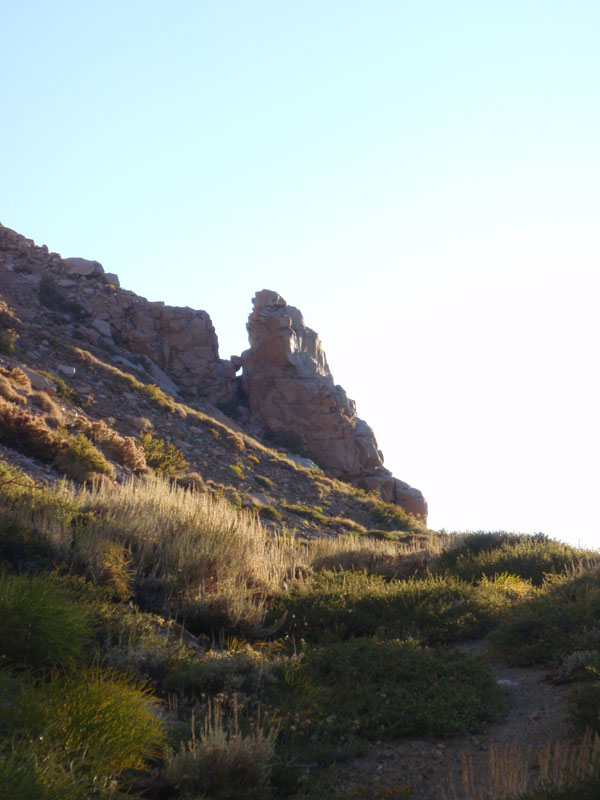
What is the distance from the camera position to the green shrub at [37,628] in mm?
5113

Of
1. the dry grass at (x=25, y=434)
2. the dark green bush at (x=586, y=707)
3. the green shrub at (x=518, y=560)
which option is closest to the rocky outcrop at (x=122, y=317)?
the dry grass at (x=25, y=434)

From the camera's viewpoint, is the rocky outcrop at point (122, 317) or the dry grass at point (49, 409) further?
the rocky outcrop at point (122, 317)

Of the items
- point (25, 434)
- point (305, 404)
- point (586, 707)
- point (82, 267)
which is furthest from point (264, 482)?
point (82, 267)

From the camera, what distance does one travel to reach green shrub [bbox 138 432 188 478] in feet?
67.7

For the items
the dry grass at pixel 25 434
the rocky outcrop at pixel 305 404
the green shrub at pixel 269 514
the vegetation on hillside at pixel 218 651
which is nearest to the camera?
the vegetation on hillside at pixel 218 651

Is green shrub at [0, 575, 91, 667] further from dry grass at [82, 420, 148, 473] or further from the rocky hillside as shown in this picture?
dry grass at [82, 420, 148, 473]

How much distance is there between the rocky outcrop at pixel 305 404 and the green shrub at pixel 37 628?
35.2m

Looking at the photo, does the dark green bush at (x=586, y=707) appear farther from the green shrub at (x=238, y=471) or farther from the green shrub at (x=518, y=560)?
the green shrub at (x=238, y=471)

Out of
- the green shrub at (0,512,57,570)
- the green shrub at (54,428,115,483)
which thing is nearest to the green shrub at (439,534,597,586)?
the green shrub at (54,428,115,483)

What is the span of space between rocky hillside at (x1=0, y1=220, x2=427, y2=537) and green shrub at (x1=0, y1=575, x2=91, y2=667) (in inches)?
298

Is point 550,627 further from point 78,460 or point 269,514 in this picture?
point 269,514

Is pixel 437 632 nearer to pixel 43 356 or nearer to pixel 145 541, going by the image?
pixel 145 541

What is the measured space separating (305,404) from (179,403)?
1168 cm

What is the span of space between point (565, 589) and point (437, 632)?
6.20 ft
